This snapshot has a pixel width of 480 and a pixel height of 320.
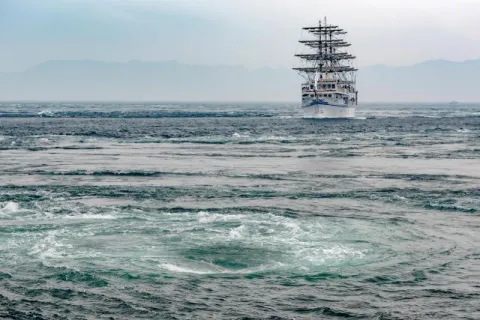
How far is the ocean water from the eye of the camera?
76.6 ft

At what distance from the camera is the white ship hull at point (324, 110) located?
17725cm

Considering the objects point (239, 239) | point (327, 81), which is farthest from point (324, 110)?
point (239, 239)

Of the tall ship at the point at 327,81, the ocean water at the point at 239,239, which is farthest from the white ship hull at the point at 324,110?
the ocean water at the point at 239,239

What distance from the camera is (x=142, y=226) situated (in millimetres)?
35594

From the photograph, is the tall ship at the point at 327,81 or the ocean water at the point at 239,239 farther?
the tall ship at the point at 327,81

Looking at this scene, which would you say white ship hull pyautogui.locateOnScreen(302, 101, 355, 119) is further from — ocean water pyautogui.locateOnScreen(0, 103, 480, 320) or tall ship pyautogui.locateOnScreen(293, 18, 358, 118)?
ocean water pyautogui.locateOnScreen(0, 103, 480, 320)

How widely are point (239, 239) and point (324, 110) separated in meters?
148

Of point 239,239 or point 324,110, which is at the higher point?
point 324,110

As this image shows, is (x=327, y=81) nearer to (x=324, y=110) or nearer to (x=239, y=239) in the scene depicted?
(x=324, y=110)

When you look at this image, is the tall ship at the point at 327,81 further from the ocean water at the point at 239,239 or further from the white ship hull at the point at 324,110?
the ocean water at the point at 239,239

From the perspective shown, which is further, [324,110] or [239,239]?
[324,110]

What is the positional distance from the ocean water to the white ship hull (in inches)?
4411

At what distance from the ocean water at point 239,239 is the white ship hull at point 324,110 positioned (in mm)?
112042

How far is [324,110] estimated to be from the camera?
178 m
